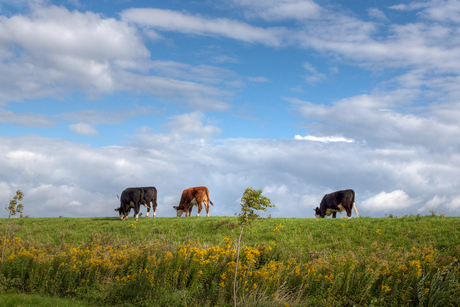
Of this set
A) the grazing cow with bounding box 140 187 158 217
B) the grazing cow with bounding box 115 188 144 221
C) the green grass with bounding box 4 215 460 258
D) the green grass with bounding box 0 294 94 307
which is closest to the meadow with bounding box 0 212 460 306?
the green grass with bounding box 0 294 94 307

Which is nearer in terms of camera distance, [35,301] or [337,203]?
[35,301]

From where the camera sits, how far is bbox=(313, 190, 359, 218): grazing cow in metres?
28.0

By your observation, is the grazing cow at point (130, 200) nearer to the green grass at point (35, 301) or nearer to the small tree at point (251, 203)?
the green grass at point (35, 301)

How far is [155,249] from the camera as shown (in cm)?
1249

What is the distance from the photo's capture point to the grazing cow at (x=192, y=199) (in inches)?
1221

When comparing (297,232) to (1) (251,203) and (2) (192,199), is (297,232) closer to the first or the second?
(1) (251,203)

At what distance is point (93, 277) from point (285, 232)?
31.1 feet

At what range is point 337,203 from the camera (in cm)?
2856

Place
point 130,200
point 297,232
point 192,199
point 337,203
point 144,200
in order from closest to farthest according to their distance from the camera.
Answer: point 297,232 < point 337,203 < point 130,200 < point 144,200 < point 192,199

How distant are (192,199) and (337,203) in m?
11.7

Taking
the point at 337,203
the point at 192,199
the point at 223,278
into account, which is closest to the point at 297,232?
the point at 223,278

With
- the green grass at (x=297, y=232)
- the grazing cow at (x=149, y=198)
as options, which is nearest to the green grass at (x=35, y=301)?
the green grass at (x=297, y=232)

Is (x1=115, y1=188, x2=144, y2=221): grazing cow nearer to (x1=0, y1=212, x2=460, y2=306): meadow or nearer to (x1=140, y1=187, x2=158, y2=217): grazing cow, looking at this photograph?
(x1=140, y1=187, x2=158, y2=217): grazing cow

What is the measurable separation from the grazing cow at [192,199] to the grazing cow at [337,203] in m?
9.17
